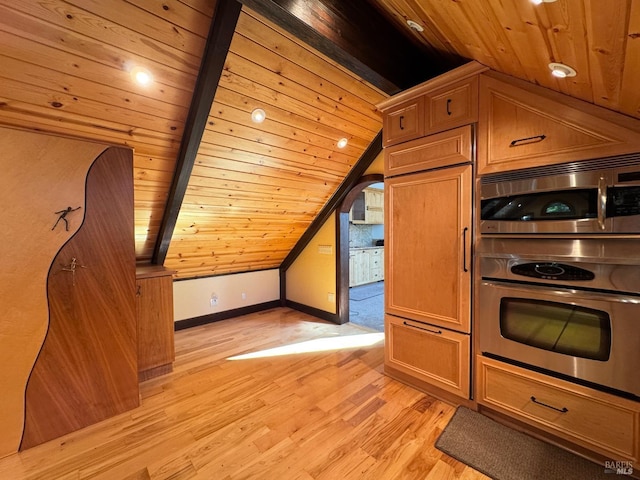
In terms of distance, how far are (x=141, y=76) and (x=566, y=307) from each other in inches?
109

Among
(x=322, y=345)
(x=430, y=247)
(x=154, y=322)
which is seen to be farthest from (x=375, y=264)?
(x=154, y=322)

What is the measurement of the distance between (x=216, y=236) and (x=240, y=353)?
134 centimetres

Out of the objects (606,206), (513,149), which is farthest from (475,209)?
(606,206)

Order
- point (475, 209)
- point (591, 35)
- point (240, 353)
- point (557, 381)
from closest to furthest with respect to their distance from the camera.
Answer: point (591, 35) → point (557, 381) → point (475, 209) → point (240, 353)

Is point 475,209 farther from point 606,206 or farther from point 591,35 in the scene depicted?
point 591,35

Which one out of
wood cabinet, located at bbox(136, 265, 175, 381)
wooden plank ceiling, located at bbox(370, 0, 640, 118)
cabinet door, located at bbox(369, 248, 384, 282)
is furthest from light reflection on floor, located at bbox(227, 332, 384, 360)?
cabinet door, located at bbox(369, 248, 384, 282)

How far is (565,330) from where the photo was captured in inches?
59.9

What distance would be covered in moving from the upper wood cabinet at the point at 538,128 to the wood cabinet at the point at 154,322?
107 inches

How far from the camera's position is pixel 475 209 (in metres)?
1.80

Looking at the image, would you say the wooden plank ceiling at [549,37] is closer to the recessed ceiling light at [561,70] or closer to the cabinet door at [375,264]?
the recessed ceiling light at [561,70]

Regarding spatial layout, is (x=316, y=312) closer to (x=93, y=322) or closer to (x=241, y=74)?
(x=93, y=322)

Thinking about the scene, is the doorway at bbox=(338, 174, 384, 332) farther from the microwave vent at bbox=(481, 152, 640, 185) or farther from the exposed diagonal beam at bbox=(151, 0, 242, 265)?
the exposed diagonal beam at bbox=(151, 0, 242, 265)

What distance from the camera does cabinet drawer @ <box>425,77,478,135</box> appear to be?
1790mm

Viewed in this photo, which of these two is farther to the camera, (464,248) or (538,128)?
(464,248)
